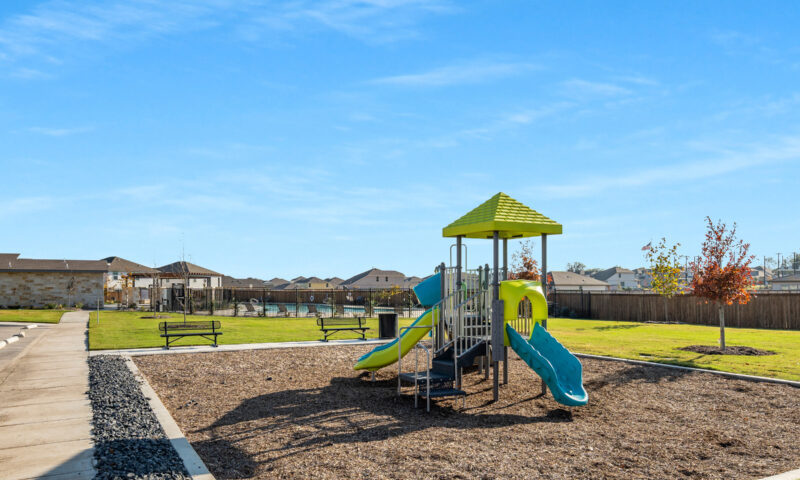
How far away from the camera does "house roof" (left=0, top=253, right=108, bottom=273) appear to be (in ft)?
134

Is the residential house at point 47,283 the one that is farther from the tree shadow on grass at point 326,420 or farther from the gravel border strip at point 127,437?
the tree shadow on grass at point 326,420

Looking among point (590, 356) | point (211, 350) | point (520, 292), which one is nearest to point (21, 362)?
point (211, 350)

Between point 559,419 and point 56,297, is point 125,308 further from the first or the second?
point 559,419

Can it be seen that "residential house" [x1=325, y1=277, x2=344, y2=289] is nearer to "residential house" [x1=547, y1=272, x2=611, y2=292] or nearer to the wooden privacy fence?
"residential house" [x1=547, y1=272, x2=611, y2=292]

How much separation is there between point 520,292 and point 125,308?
121ft

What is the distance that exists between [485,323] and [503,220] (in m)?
1.82

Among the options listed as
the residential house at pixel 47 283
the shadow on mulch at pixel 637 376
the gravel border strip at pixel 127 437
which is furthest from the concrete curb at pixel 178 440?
the residential house at pixel 47 283

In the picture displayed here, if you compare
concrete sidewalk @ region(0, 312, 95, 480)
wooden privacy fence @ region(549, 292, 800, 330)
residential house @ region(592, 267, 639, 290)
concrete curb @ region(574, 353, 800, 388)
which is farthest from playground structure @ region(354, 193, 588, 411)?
residential house @ region(592, 267, 639, 290)

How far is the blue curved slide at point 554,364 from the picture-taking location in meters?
8.37

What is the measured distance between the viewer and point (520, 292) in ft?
32.5

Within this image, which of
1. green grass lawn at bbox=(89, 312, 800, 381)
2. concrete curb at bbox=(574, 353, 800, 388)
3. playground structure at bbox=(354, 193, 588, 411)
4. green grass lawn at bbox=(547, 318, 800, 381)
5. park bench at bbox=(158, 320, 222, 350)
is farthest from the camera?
park bench at bbox=(158, 320, 222, 350)

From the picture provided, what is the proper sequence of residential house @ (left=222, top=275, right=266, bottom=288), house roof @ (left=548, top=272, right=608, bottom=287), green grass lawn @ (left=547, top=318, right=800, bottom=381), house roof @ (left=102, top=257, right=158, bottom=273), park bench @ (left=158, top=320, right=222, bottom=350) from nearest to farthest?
green grass lawn @ (left=547, top=318, right=800, bottom=381), park bench @ (left=158, top=320, right=222, bottom=350), house roof @ (left=102, top=257, right=158, bottom=273), house roof @ (left=548, top=272, right=608, bottom=287), residential house @ (left=222, top=275, right=266, bottom=288)

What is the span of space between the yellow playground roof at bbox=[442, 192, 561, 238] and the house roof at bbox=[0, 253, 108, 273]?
1514 inches

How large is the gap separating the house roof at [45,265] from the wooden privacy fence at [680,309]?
3200 centimetres
